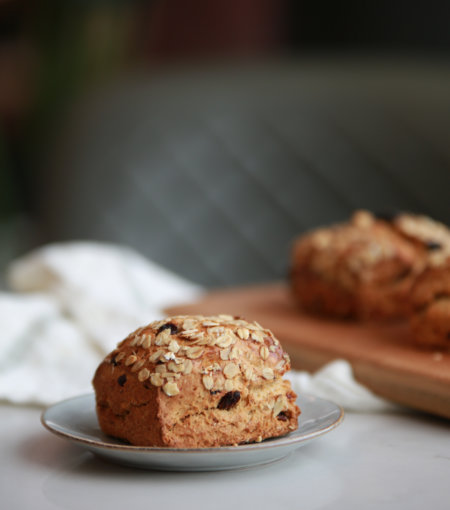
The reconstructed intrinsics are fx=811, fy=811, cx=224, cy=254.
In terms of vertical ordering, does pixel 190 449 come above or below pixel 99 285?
above

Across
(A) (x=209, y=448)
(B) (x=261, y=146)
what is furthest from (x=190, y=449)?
(B) (x=261, y=146)

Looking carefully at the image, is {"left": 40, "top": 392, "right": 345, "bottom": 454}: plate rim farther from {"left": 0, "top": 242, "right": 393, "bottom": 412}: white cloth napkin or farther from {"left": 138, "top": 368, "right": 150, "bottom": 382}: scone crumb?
{"left": 0, "top": 242, "right": 393, "bottom": 412}: white cloth napkin

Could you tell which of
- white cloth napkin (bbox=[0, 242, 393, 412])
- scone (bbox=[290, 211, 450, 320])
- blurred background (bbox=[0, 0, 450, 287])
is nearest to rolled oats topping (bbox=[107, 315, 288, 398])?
white cloth napkin (bbox=[0, 242, 393, 412])

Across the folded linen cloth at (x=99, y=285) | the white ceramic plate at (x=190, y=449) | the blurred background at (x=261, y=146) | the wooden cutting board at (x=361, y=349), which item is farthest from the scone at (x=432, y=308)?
the blurred background at (x=261, y=146)

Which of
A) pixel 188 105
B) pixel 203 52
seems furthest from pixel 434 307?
pixel 203 52

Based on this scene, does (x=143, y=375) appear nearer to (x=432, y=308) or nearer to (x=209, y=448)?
(x=209, y=448)

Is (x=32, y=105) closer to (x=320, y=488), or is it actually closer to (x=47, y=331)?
(x=47, y=331)

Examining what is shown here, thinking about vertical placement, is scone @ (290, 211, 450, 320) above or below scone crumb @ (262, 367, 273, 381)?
below
